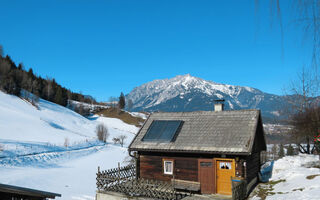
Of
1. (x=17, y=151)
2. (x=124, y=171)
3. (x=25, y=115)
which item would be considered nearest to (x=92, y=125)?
(x=25, y=115)

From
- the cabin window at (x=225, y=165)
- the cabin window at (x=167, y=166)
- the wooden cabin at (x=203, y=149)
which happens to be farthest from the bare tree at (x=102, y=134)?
the cabin window at (x=225, y=165)

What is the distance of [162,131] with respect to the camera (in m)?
19.6

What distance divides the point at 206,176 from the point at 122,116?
106306mm

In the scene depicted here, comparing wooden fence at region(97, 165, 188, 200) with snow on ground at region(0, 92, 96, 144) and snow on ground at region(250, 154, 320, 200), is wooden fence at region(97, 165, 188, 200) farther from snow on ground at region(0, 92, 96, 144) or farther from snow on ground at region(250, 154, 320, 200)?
snow on ground at region(0, 92, 96, 144)

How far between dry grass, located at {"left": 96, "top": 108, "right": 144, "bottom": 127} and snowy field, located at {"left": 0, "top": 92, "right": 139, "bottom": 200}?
34360 millimetres

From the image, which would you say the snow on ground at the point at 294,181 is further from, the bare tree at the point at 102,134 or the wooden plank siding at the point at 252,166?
the bare tree at the point at 102,134

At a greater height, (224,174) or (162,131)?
(162,131)

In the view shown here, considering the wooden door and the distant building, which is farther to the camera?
the wooden door

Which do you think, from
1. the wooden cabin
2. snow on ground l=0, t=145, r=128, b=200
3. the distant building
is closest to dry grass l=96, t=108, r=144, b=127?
snow on ground l=0, t=145, r=128, b=200

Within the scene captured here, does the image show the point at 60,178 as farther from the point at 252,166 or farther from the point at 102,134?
the point at 102,134

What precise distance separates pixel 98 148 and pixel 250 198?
155 feet

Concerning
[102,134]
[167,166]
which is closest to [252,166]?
[167,166]

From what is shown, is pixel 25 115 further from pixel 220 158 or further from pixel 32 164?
pixel 220 158

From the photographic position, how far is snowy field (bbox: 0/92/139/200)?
26.6 meters
